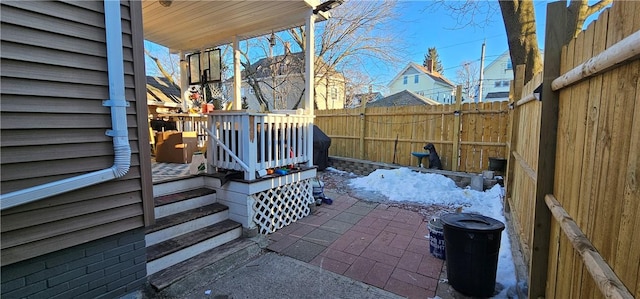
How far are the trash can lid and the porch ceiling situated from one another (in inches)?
129

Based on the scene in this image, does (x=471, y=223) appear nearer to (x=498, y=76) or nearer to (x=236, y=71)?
(x=236, y=71)

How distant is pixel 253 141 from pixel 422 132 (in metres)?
5.18

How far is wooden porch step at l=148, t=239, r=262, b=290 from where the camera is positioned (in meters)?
2.50

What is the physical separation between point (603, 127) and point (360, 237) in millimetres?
2783

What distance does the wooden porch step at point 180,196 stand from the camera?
10.3 ft

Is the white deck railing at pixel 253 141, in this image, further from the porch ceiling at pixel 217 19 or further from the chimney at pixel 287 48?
the chimney at pixel 287 48

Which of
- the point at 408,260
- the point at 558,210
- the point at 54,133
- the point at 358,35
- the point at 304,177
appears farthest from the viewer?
the point at 358,35

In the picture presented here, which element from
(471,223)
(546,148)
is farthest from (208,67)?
(546,148)

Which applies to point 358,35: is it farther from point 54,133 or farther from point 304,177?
point 54,133

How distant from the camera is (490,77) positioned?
26.5 metres

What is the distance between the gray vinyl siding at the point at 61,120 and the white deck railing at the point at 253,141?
132 centimetres

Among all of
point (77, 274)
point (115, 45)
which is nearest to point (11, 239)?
point (77, 274)

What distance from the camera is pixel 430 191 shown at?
5664 mm

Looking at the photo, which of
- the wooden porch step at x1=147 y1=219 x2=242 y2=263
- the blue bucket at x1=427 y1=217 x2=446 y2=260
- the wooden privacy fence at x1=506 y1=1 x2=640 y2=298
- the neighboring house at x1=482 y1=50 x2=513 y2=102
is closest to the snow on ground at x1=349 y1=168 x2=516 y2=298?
the blue bucket at x1=427 y1=217 x2=446 y2=260
